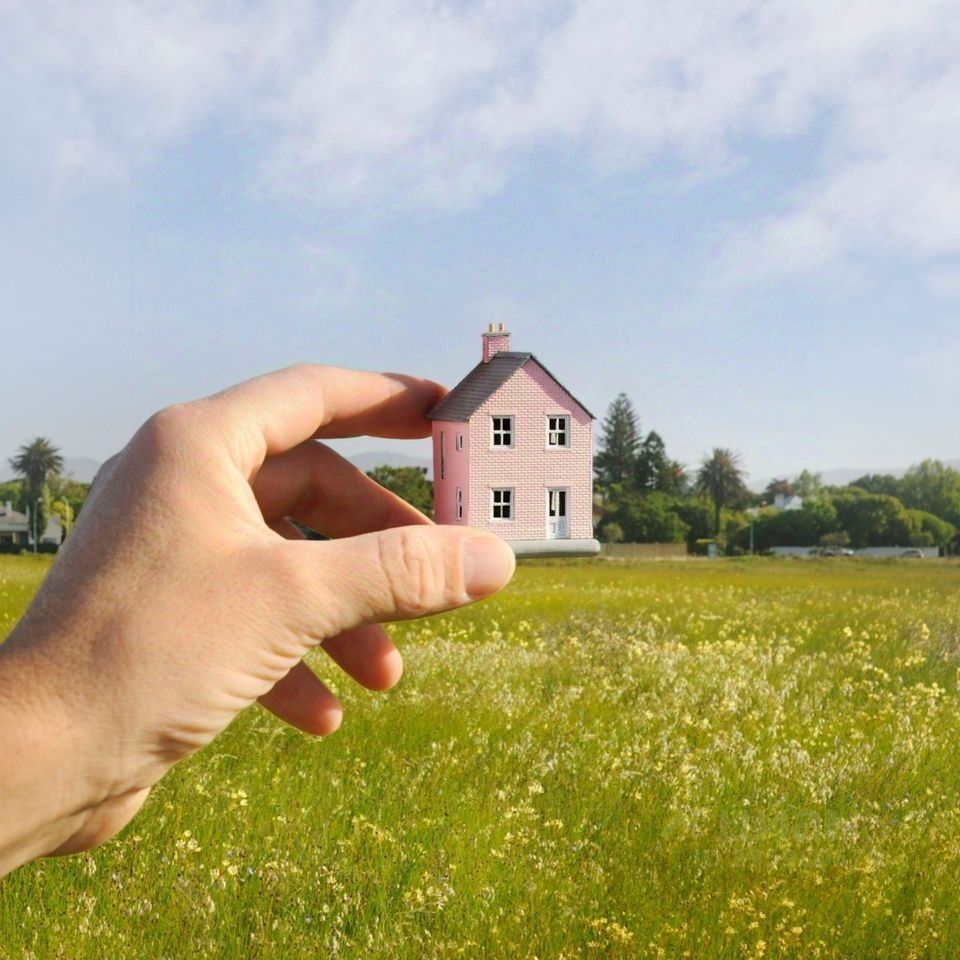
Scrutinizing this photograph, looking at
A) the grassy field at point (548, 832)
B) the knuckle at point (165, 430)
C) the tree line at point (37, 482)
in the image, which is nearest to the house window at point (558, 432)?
the knuckle at point (165, 430)

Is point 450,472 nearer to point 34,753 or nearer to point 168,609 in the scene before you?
point 168,609

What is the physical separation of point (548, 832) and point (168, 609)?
4.10 metres

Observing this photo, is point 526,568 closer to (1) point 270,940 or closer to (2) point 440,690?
(2) point 440,690

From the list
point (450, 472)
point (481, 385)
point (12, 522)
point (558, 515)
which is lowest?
point (558, 515)

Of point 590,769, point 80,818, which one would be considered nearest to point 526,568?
point 590,769

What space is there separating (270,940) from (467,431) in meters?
2.69

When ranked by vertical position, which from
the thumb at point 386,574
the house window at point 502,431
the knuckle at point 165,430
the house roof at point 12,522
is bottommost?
the thumb at point 386,574

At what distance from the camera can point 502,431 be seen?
11.4 feet

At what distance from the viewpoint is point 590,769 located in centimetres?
674

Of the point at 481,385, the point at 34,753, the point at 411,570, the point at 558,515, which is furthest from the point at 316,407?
the point at 34,753

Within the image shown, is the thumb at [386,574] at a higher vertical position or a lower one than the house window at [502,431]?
lower

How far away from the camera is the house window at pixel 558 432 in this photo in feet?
11.6

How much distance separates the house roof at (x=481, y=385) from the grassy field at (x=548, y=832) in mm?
2588

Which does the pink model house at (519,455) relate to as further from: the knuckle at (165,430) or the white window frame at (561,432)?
the knuckle at (165,430)
